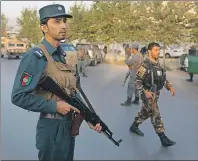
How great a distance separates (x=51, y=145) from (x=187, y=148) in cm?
261

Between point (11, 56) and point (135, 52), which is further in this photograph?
point (11, 56)

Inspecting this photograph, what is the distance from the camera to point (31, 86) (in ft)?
6.19

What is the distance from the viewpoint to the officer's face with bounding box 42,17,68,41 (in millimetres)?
2049

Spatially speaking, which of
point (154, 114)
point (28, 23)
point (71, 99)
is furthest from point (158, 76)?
point (28, 23)

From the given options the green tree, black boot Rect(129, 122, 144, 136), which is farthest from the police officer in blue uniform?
the green tree

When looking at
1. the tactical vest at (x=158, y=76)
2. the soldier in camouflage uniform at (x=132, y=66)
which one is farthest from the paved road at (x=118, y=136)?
the tactical vest at (x=158, y=76)

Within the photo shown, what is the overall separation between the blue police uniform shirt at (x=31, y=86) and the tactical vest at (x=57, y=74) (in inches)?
1.8

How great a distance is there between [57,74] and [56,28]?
11.5 inches

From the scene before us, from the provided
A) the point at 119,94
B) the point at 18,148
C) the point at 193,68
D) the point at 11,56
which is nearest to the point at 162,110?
the point at 119,94

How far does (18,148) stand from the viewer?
4.02 meters

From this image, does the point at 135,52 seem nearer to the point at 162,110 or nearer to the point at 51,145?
the point at 162,110

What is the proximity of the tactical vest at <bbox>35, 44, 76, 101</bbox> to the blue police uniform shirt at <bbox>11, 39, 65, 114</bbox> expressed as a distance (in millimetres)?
45

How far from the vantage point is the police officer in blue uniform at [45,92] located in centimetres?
189

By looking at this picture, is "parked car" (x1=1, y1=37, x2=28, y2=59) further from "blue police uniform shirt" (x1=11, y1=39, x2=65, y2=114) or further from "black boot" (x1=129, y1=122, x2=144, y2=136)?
"blue police uniform shirt" (x1=11, y1=39, x2=65, y2=114)
